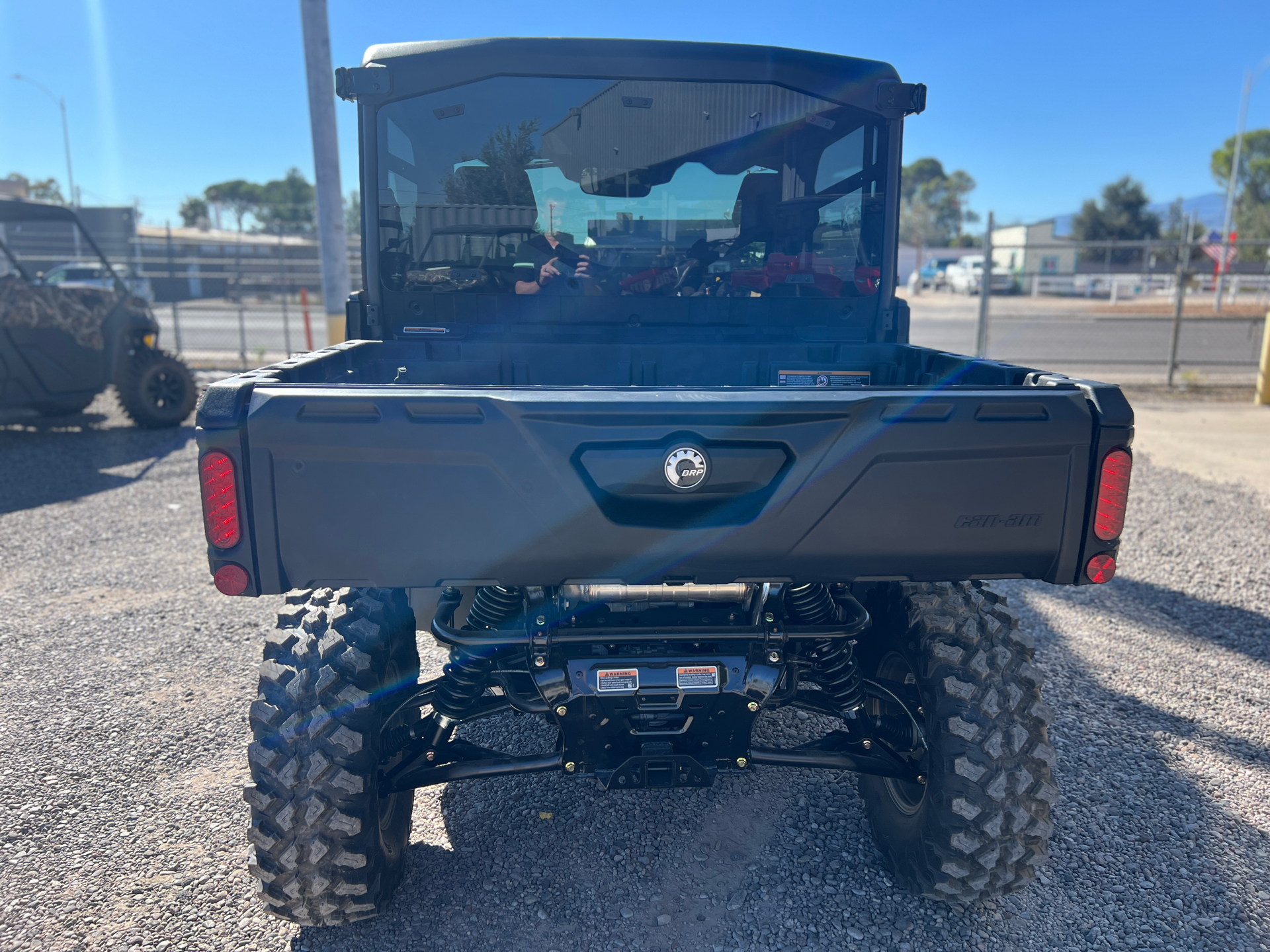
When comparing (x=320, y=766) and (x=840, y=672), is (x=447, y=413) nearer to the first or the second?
(x=320, y=766)

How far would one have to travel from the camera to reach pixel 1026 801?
248 cm

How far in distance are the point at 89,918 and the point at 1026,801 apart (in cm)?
284

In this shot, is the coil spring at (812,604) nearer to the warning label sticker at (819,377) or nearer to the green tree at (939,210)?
the warning label sticker at (819,377)

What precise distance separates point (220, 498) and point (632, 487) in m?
1.00

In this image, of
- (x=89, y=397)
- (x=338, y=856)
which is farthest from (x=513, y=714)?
(x=89, y=397)

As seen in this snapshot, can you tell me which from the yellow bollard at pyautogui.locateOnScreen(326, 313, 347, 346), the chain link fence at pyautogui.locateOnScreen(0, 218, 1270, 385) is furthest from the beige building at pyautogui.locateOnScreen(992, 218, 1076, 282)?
the yellow bollard at pyautogui.locateOnScreen(326, 313, 347, 346)

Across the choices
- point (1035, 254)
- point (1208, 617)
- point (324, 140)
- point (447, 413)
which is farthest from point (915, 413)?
point (1035, 254)

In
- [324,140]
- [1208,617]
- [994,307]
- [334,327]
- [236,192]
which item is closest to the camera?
[1208,617]

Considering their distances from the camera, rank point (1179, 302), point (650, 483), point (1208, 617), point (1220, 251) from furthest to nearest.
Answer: point (1220, 251)
point (1179, 302)
point (1208, 617)
point (650, 483)

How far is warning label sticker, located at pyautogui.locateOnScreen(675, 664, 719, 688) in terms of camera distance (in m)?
2.37

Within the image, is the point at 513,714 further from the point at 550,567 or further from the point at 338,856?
→ the point at 550,567

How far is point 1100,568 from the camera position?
7.38ft

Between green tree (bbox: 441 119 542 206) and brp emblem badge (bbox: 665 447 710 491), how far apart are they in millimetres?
1658

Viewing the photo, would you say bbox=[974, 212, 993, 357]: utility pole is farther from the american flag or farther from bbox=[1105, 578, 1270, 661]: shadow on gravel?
bbox=[1105, 578, 1270, 661]: shadow on gravel
